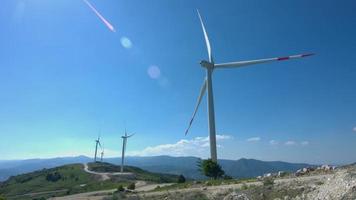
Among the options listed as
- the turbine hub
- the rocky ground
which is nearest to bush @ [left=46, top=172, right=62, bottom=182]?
the turbine hub

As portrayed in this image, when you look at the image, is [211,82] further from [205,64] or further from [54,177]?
[54,177]

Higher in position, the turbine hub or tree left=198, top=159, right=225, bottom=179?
the turbine hub

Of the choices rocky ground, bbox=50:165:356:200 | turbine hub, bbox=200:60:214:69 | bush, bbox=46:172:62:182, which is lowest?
rocky ground, bbox=50:165:356:200

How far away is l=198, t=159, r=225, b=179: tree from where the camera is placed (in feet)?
230

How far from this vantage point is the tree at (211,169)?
7006cm

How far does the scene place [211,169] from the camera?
7025 cm

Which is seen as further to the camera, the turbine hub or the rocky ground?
the turbine hub

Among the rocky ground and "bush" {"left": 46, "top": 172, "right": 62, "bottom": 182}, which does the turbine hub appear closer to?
the rocky ground

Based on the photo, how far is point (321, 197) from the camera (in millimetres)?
32406

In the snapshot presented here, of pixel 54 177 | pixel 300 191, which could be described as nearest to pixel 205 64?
pixel 300 191

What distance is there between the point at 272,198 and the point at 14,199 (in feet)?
326

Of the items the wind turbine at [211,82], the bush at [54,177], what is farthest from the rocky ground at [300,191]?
the bush at [54,177]

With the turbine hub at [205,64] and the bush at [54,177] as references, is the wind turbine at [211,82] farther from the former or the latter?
the bush at [54,177]

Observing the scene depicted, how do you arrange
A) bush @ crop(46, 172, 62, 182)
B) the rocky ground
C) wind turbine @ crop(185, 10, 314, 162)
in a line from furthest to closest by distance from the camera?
bush @ crop(46, 172, 62, 182)
wind turbine @ crop(185, 10, 314, 162)
the rocky ground
